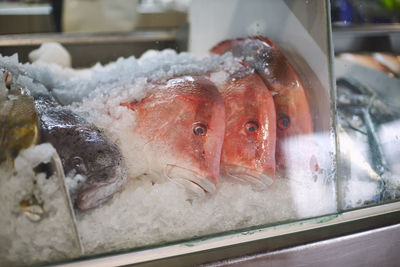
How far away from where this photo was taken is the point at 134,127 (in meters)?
0.98

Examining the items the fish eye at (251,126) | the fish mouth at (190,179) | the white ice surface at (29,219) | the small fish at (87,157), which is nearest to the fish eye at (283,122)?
the fish eye at (251,126)

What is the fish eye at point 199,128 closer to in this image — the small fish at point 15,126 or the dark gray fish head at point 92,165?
the dark gray fish head at point 92,165

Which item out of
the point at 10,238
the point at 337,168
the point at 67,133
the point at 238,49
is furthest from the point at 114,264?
the point at 238,49

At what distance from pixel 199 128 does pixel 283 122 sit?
304 mm

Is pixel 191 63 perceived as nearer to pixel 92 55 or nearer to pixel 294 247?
pixel 294 247

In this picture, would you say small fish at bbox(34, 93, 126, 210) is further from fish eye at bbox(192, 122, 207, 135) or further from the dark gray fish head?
fish eye at bbox(192, 122, 207, 135)

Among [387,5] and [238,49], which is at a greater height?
[387,5]

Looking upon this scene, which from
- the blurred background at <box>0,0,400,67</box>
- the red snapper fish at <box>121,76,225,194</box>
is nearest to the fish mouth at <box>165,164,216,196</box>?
the red snapper fish at <box>121,76,225,194</box>

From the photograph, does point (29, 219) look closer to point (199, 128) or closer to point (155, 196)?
point (155, 196)

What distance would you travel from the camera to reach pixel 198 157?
0.90m

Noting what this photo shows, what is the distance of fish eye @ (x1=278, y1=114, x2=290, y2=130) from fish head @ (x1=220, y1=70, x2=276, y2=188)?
1.6 inches

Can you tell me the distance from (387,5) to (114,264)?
5.56 meters

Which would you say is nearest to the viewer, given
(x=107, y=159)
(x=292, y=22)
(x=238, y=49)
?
(x=107, y=159)

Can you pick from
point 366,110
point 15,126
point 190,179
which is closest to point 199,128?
point 190,179
